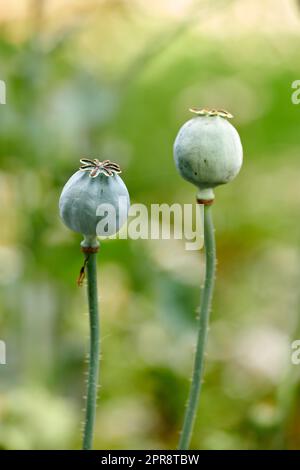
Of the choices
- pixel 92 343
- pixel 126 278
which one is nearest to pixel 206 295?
pixel 92 343

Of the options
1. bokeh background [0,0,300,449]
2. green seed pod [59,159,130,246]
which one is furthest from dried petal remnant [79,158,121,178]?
bokeh background [0,0,300,449]

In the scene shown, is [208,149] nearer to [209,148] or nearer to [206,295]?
[209,148]

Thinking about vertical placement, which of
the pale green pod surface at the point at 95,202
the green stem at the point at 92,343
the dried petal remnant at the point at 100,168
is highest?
the dried petal remnant at the point at 100,168

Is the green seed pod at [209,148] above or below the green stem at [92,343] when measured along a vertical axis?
above

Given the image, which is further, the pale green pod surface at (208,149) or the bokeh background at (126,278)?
the bokeh background at (126,278)

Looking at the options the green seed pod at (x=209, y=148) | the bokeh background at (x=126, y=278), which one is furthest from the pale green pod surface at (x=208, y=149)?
the bokeh background at (x=126, y=278)

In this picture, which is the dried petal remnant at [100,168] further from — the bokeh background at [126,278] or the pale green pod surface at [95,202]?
the bokeh background at [126,278]

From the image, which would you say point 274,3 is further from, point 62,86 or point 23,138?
point 23,138
